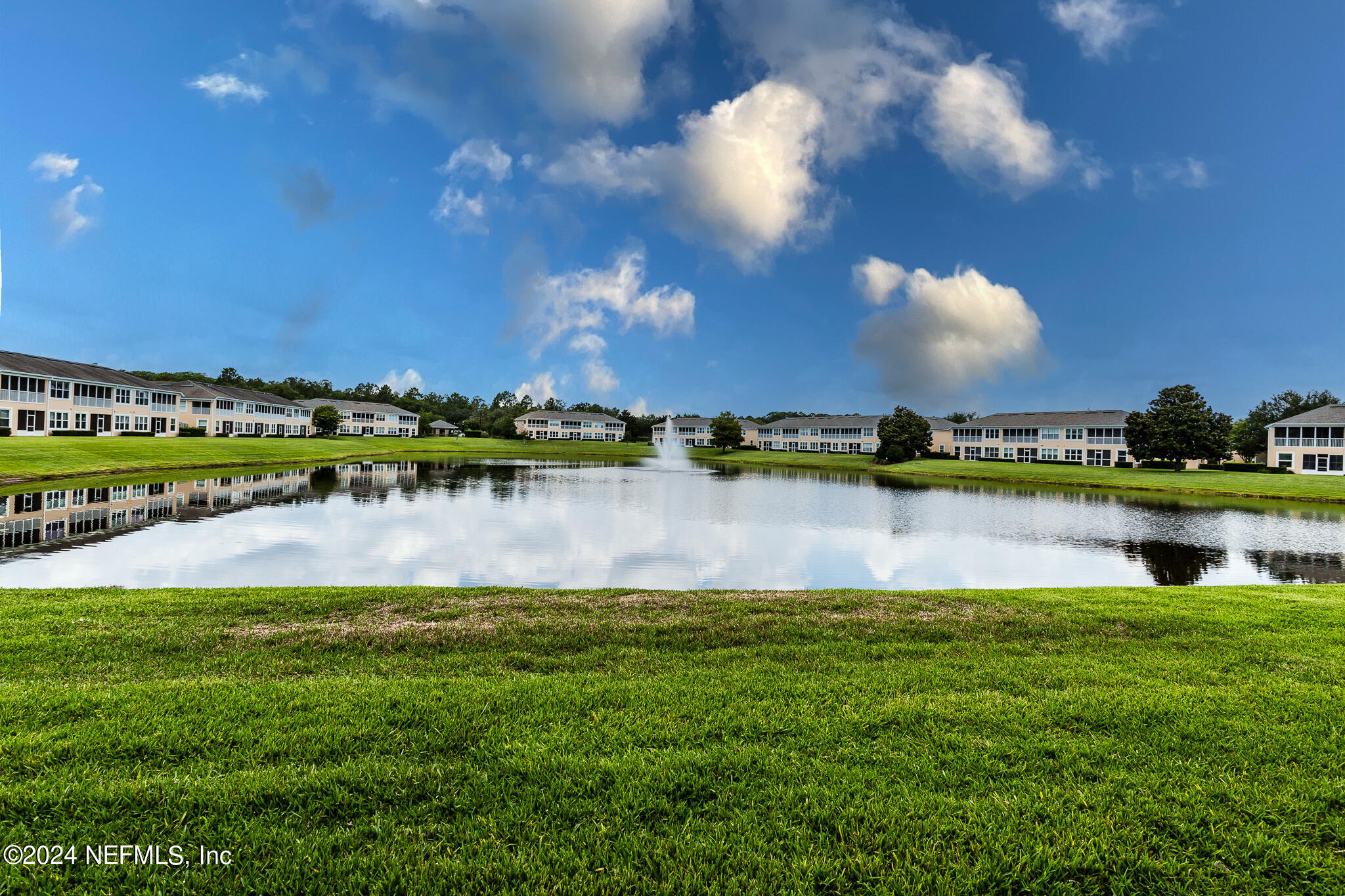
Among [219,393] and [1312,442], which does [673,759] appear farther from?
[219,393]

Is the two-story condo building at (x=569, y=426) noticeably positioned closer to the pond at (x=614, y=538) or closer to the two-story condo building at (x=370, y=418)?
the two-story condo building at (x=370, y=418)

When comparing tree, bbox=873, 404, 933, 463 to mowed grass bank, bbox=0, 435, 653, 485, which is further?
tree, bbox=873, 404, 933, 463

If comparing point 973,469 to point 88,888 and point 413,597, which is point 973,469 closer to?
point 413,597

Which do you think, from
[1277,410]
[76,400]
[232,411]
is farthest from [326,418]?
[1277,410]

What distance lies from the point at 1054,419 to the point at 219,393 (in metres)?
110

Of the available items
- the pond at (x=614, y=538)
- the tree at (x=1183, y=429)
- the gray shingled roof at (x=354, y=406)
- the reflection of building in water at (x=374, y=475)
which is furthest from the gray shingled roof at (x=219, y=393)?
the tree at (x=1183, y=429)

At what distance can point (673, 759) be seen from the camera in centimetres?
420

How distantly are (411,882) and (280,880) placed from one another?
64 cm

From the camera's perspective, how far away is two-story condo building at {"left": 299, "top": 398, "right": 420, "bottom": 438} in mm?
116500

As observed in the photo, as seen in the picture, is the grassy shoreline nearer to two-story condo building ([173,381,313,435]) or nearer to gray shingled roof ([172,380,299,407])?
two-story condo building ([173,381,313,435])

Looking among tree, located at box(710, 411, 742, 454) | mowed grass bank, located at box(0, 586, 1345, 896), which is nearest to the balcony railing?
mowed grass bank, located at box(0, 586, 1345, 896)

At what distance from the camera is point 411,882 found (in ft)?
10.1

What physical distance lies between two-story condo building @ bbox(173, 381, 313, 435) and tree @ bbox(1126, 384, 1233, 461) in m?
107

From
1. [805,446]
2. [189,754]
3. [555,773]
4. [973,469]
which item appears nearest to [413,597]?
[189,754]
